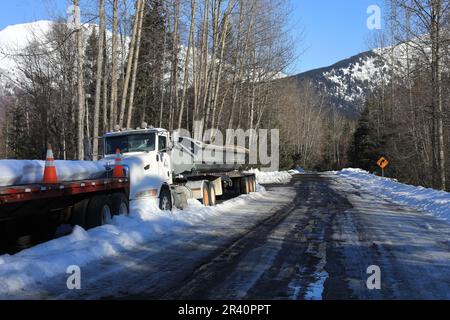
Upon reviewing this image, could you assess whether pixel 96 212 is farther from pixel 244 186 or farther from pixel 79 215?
pixel 244 186

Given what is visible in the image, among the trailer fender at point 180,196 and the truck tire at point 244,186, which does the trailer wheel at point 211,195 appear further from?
the truck tire at point 244,186

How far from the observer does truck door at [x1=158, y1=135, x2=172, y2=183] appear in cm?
1344

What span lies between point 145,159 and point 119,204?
2.19 m

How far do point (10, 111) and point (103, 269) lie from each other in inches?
2069

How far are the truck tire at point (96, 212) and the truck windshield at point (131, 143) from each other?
365 centimetres

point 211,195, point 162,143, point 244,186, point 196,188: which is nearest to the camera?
point 162,143

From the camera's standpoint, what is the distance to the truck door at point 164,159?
13.4 m

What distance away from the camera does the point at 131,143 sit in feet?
45.0

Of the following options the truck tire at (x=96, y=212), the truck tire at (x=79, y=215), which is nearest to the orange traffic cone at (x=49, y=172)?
the truck tire at (x=79, y=215)

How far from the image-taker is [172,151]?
1497cm

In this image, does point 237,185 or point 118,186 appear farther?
point 237,185

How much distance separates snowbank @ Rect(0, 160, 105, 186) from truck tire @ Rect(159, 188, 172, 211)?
3097 mm

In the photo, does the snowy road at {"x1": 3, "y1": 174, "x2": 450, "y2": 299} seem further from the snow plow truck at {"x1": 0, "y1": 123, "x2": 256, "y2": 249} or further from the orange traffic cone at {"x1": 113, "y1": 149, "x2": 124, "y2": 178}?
the orange traffic cone at {"x1": 113, "y1": 149, "x2": 124, "y2": 178}

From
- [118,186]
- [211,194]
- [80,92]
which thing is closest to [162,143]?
[118,186]
